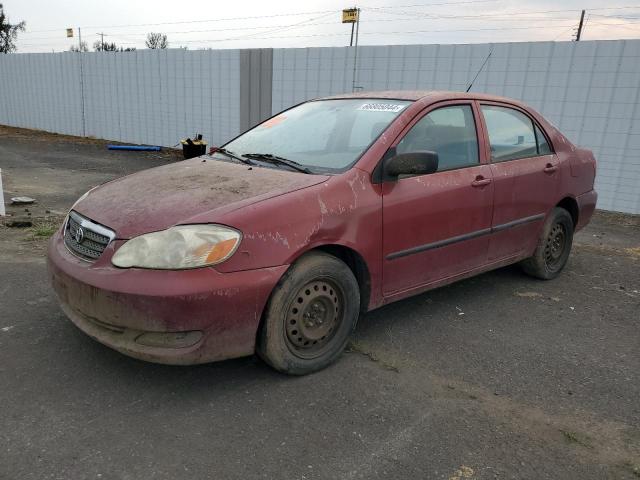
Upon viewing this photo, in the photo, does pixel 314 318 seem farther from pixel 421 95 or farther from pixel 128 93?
pixel 128 93

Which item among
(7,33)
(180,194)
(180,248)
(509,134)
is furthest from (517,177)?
(7,33)

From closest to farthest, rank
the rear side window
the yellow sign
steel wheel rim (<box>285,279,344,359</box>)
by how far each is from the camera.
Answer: steel wheel rim (<box>285,279,344,359</box>)
the rear side window
the yellow sign

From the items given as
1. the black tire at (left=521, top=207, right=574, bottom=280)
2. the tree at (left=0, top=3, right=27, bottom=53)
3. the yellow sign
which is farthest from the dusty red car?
the tree at (left=0, top=3, right=27, bottom=53)

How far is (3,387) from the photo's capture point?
9.75 feet

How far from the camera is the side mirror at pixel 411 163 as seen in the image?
3.43 metres

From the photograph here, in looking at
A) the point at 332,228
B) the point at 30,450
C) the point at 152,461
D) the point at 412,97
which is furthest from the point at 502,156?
the point at 30,450

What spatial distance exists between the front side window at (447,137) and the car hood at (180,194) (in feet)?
2.82

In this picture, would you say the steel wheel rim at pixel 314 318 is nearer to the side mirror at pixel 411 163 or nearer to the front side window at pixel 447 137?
the side mirror at pixel 411 163

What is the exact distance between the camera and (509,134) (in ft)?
15.1

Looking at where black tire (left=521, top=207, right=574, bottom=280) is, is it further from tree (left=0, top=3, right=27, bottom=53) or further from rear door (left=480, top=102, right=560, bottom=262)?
tree (left=0, top=3, right=27, bottom=53)

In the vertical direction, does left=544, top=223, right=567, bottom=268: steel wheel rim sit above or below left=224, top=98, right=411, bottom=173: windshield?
below

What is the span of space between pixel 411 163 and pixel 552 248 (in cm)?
239

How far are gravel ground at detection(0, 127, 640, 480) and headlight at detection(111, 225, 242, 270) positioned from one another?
0.76m

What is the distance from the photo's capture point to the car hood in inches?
115
